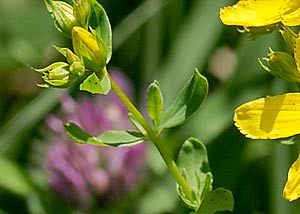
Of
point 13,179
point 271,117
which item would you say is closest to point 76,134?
point 271,117

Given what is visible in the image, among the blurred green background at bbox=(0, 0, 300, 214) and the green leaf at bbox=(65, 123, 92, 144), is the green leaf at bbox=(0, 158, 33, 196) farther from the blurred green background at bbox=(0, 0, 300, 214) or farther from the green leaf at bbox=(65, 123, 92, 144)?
the green leaf at bbox=(65, 123, 92, 144)

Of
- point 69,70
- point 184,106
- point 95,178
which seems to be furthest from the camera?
point 95,178

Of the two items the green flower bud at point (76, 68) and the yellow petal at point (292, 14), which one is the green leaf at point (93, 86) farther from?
the yellow petal at point (292, 14)

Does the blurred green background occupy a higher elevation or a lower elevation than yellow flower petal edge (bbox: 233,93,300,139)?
lower

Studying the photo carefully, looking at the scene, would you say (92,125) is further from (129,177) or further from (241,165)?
(241,165)

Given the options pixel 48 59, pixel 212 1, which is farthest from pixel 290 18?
pixel 48 59

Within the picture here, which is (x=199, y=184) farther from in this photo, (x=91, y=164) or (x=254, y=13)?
(x=91, y=164)

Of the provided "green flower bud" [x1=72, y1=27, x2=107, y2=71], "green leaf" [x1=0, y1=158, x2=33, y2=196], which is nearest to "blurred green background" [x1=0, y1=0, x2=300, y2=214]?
"green leaf" [x1=0, y1=158, x2=33, y2=196]
